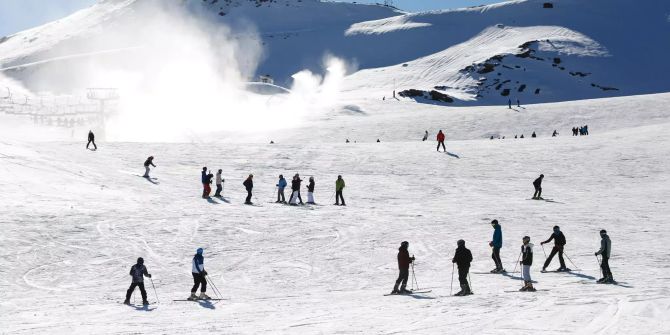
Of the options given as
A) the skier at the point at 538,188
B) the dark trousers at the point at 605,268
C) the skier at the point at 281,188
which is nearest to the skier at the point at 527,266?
the dark trousers at the point at 605,268

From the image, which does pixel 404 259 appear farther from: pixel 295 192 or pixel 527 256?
pixel 295 192

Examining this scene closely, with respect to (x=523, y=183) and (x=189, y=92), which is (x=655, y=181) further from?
(x=189, y=92)

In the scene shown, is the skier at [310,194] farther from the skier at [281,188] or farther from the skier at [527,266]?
the skier at [527,266]

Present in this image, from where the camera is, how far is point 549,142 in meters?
45.6

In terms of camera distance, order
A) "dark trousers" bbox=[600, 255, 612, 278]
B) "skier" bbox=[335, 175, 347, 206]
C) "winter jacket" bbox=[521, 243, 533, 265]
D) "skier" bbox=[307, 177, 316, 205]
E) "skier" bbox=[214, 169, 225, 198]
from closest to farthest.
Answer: "winter jacket" bbox=[521, 243, 533, 265] < "dark trousers" bbox=[600, 255, 612, 278] < "skier" bbox=[335, 175, 347, 206] < "skier" bbox=[307, 177, 316, 205] < "skier" bbox=[214, 169, 225, 198]

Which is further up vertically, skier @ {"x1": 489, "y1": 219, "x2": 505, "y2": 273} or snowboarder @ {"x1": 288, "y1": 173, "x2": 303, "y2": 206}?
snowboarder @ {"x1": 288, "y1": 173, "x2": 303, "y2": 206}

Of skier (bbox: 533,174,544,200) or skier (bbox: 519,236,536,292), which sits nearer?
skier (bbox: 519,236,536,292)

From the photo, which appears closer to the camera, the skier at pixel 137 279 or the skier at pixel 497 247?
the skier at pixel 137 279

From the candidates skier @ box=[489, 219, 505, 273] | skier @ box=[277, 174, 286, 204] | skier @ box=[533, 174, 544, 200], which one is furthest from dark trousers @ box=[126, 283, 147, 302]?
skier @ box=[533, 174, 544, 200]

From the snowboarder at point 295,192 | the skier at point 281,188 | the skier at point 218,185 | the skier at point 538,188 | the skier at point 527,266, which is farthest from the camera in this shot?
the skier at point 538,188

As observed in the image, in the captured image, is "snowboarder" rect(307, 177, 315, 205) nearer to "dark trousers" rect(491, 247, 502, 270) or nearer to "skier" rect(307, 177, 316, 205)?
"skier" rect(307, 177, 316, 205)

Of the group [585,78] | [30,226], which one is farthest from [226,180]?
[585,78]

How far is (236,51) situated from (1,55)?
165 feet

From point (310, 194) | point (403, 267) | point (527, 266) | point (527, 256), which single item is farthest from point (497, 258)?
point (310, 194)
